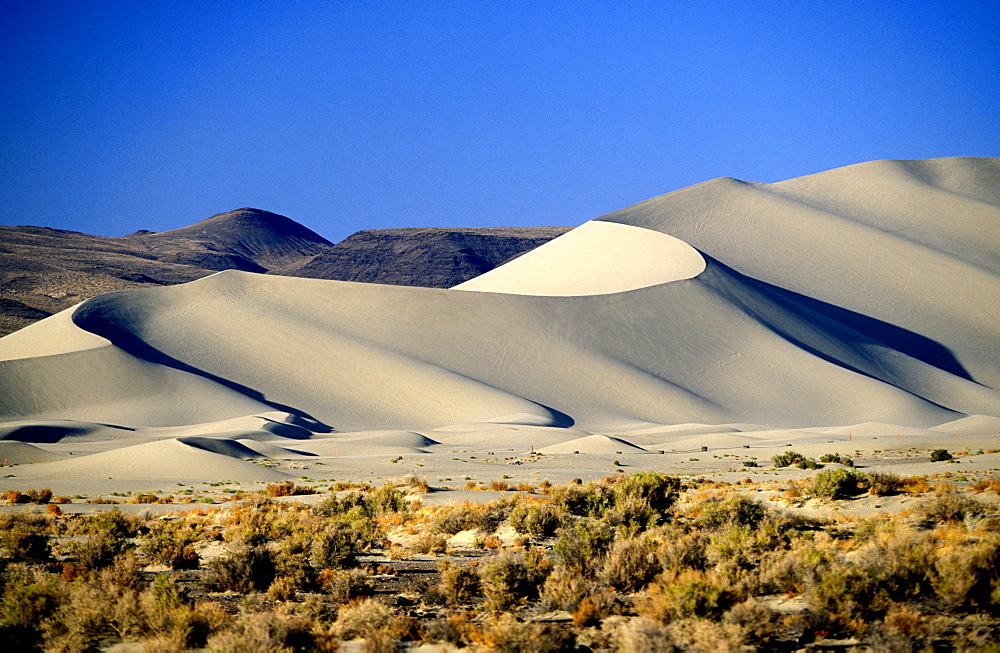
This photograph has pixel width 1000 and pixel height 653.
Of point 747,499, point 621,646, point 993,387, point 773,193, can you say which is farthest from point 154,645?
point 773,193

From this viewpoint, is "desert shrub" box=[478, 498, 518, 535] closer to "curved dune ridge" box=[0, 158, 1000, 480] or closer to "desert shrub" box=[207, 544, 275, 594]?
"desert shrub" box=[207, 544, 275, 594]

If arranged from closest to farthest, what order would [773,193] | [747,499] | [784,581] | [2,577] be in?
[784,581], [2,577], [747,499], [773,193]

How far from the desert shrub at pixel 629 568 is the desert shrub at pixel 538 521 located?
3.57m

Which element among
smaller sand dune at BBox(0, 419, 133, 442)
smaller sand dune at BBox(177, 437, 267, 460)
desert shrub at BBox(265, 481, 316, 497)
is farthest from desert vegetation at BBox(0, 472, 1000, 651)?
smaller sand dune at BBox(0, 419, 133, 442)

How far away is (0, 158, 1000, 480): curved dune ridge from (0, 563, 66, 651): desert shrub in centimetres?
2992

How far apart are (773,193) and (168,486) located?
103173 millimetres

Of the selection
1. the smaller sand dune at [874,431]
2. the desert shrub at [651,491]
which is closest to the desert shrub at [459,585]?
the desert shrub at [651,491]

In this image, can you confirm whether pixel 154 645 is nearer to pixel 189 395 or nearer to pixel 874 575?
pixel 874 575

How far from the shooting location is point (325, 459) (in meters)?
38.3

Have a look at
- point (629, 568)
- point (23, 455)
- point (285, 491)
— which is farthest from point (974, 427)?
point (23, 455)

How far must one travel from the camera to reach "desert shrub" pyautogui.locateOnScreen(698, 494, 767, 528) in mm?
12898

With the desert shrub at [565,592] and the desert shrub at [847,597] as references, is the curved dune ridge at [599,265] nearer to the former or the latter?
the desert shrub at [565,592]

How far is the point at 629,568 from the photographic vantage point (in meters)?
9.98

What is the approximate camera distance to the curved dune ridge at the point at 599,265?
89.1 m
